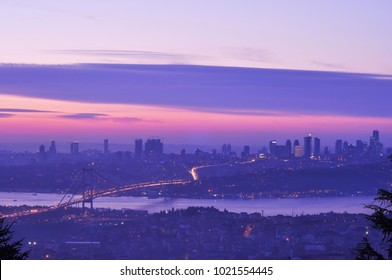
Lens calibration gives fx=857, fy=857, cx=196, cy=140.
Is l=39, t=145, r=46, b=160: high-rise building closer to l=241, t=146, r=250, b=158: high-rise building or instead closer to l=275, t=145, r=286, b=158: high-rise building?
l=241, t=146, r=250, b=158: high-rise building

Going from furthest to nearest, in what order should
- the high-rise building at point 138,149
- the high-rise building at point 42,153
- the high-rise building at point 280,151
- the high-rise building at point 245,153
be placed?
1. the high-rise building at point 245,153
2. the high-rise building at point 280,151
3. the high-rise building at point 138,149
4. the high-rise building at point 42,153

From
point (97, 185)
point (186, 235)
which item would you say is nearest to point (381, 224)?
point (186, 235)

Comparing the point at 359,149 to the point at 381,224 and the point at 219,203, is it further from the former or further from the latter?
the point at 381,224

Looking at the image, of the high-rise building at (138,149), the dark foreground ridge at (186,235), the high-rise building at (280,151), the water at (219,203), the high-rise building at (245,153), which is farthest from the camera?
the high-rise building at (245,153)

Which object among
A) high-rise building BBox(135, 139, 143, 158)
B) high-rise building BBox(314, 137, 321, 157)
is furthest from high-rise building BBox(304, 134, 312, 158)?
high-rise building BBox(135, 139, 143, 158)

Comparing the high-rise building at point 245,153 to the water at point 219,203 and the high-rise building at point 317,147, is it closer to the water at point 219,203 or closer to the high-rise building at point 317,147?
the high-rise building at point 317,147

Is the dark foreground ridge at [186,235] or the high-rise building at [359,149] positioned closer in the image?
the dark foreground ridge at [186,235]

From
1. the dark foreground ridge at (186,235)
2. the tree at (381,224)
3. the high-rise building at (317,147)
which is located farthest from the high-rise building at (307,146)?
the tree at (381,224)
